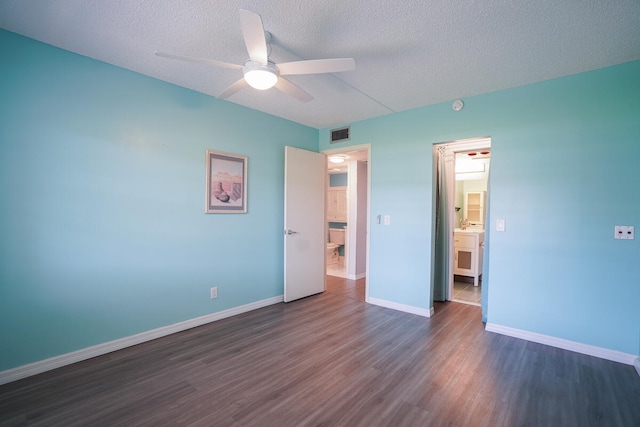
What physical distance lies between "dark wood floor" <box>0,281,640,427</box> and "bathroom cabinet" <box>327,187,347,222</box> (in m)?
4.24

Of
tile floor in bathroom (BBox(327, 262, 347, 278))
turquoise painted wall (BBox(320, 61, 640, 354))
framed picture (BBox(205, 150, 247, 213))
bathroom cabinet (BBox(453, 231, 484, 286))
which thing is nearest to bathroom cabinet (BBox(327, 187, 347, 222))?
tile floor in bathroom (BBox(327, 262, 347, 278))

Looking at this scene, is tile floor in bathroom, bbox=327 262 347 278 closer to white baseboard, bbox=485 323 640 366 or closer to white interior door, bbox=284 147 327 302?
white interior door, bbox=284 147 327 302

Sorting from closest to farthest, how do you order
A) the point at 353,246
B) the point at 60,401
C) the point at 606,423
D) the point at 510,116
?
the point at 606,423
the point at 60,401
the point at 510,116
the point at 353,246

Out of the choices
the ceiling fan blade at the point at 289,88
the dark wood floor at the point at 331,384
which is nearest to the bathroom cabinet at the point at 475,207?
the dark wood floor at the point at 331,384

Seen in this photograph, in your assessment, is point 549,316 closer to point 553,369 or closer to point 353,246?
point 553,369

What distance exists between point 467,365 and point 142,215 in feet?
10.4

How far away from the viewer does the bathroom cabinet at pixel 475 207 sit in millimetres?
5723

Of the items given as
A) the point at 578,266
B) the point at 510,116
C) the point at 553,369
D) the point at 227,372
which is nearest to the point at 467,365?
the point at 553,369

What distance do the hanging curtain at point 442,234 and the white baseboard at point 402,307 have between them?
670mm

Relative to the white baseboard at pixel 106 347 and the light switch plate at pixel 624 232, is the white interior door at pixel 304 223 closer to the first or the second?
the white baseboard at pixel 106 347

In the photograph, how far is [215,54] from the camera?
2348 mm

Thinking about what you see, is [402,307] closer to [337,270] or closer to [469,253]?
[469,253]

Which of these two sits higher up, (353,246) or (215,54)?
(215,54)

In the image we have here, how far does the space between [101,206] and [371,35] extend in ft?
8.51
